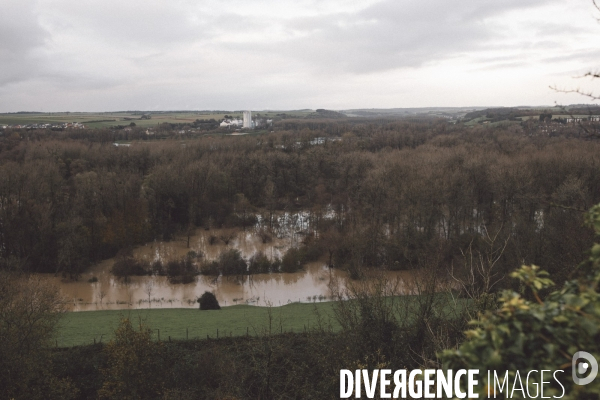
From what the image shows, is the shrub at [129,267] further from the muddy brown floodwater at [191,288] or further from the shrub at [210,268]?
the shrub at [210,268]

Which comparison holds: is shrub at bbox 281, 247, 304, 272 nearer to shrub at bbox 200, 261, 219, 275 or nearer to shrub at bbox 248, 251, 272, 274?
shrub at bbox 248, 251, 272, 274

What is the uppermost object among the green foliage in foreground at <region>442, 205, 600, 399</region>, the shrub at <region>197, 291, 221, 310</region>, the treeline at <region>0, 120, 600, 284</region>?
the green foliage in foreground at <region>442, 205, 600, 399</region>

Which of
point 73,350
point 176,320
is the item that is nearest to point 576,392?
point 73,350

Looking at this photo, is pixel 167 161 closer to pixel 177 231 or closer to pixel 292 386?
pixel 177 231

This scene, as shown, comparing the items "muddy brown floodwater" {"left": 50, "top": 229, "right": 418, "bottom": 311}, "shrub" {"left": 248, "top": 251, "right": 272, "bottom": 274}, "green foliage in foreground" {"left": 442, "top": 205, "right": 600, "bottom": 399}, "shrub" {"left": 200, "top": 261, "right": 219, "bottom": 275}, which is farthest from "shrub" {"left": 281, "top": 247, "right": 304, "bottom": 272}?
"green foliage in foreground" {"left": 442, "top": 205, "right": 600, "bottom": 399}

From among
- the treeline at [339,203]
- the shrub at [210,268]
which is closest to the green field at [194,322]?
the treeline at [339,203]

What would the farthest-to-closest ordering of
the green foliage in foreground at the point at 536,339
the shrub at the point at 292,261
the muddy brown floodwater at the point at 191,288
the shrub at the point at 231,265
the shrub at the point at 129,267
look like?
the shrub at the point at 292,261 < the shrub at the point at 231,265 < the shrub at the point at 129,267 < the muddy brown floodwater at the point at 191,288 < the green foliage in foreground at the point at 536,339
